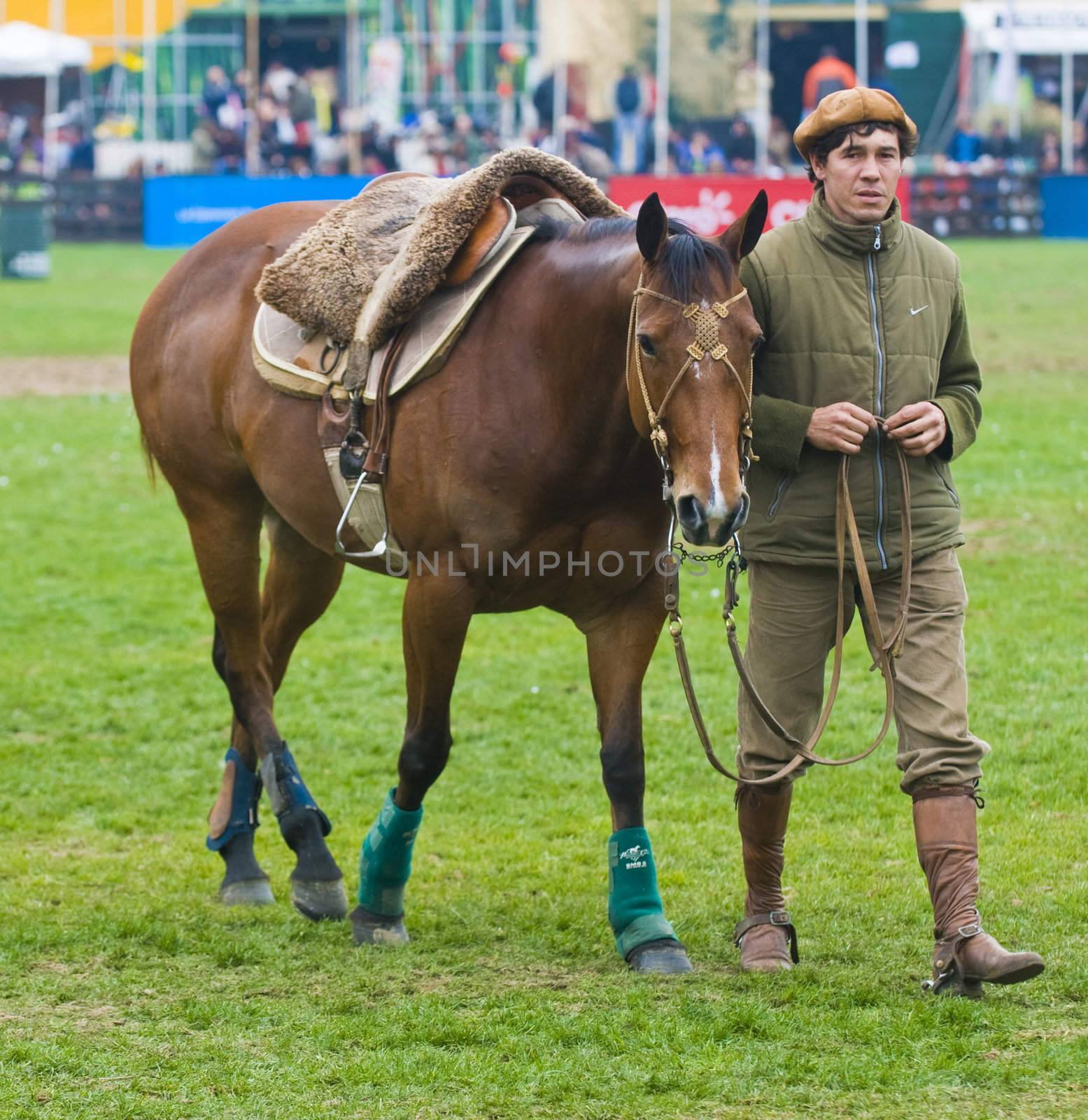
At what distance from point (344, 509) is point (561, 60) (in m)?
26.5

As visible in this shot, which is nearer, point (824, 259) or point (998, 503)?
point (824, 259)

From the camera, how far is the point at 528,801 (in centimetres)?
598

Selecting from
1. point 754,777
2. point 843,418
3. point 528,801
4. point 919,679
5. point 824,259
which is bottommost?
point 528,801

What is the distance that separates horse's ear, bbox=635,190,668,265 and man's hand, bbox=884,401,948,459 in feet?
2.36

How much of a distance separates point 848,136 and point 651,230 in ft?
1.99

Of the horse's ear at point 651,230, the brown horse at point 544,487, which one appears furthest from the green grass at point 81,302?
the horse's ear at point 651,230

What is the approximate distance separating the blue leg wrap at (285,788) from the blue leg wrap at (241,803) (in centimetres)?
14

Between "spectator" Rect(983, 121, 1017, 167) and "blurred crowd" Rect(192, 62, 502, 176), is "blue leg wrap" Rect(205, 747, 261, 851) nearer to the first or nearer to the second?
"blurred crowd" Rect(192, 62, 502, 176)

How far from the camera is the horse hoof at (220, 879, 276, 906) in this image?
16.9 feet

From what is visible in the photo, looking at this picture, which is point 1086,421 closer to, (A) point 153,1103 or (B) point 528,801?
(B) point 528,801

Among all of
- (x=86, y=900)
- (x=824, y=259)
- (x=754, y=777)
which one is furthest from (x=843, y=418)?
(x=86, y=900)

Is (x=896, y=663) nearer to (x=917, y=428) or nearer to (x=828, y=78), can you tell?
(x=917, y=428)

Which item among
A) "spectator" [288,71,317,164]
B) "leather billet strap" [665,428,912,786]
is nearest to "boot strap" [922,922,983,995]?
"leather billet strap" [665,428,912,786]

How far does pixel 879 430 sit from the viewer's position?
13.3 ft
